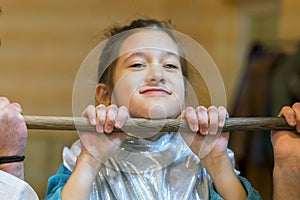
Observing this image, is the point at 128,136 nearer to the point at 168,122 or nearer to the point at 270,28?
the point at 168,122

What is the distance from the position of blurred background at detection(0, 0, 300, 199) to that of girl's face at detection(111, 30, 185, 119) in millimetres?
1246

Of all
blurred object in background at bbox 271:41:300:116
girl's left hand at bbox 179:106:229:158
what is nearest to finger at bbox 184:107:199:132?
girl's left hand at bbox 179:106:229:158

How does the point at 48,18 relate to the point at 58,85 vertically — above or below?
above

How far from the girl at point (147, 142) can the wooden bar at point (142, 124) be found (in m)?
0.01

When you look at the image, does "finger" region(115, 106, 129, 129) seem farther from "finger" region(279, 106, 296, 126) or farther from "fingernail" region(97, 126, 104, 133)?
"finger" region(279, 106, 296, 126)

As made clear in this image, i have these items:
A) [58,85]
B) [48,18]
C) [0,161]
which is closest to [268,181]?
[58,85]

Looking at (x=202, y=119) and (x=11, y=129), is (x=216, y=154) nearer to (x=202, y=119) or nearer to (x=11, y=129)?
(x=202, y=119)

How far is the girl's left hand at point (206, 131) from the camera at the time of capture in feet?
2.38

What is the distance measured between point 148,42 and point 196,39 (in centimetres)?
156

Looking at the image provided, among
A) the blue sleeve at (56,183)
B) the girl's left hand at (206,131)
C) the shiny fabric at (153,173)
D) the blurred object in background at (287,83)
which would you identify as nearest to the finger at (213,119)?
the girl's left hand at (206,131)

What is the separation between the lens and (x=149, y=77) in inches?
29.9

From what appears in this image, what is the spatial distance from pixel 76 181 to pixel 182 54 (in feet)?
0.75

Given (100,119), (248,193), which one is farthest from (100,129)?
(248,193)

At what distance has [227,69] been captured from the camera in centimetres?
277
